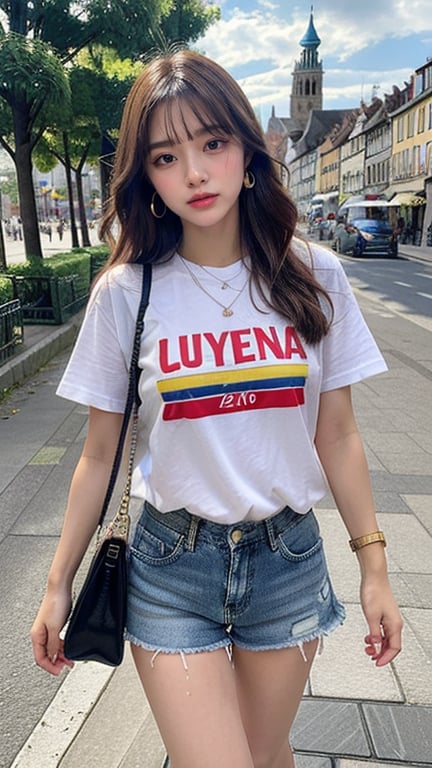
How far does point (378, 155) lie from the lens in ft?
185

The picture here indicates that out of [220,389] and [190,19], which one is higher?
[190,19]

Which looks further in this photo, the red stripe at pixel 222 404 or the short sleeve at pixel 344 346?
the short sleeve at pixel 344 346

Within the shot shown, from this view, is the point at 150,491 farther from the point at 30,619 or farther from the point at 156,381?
the point at 30,619

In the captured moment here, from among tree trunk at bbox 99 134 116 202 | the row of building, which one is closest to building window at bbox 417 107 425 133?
the row of building

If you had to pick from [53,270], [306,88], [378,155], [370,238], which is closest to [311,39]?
[306,88]

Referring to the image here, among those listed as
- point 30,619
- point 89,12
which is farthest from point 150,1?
point 30,619

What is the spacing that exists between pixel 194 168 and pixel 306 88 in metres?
128

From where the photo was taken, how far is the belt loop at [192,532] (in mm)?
1443

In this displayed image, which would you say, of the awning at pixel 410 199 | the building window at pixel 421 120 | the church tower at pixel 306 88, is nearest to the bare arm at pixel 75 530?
the awning at pixel 410 199

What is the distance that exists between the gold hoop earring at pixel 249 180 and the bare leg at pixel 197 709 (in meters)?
1.00

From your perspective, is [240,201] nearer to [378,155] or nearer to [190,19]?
[190,19]

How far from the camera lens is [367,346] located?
1.60 m

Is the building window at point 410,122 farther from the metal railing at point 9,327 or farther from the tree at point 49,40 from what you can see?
the metal railing at point 9,327

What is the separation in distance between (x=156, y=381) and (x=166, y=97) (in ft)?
1.90
